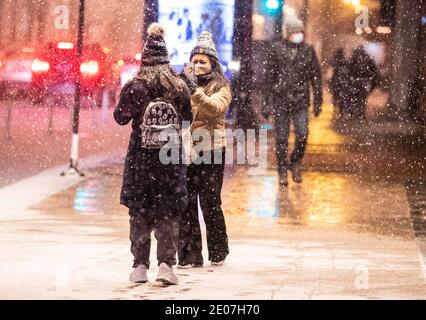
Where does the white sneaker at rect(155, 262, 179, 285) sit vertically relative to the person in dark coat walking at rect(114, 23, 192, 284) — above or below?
below

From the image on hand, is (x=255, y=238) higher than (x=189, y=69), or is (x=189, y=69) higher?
(x=189, y=69)

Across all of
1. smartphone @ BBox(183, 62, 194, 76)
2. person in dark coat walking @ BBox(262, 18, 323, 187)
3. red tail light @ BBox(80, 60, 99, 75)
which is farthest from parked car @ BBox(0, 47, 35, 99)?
smartphone @ BBox(183, 62, 194, 76)

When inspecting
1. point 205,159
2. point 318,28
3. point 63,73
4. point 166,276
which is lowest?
point 63,73

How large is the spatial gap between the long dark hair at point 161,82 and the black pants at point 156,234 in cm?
81

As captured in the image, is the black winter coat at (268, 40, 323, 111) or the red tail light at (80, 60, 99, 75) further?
the red tail light at (80, 60, 99, 75)

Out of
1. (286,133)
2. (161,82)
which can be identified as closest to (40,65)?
(286,133)

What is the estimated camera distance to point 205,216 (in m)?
9.98

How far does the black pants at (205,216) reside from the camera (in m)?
9.80

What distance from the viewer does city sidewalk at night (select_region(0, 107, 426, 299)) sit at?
8.75 m

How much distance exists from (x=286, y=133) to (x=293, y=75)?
0.72 metres

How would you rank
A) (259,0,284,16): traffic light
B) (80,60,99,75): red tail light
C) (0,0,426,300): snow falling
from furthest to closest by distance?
(80,60,99,75): red tail light → (259,0,284,16): traffic light → (0,0,426,300): snow falling

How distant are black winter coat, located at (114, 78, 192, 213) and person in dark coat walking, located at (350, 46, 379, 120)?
85.6 ft

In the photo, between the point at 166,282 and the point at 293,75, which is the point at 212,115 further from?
the point at 293,75

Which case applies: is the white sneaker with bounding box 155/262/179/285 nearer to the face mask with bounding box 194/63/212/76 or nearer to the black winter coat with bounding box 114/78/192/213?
the black winter coat with bounding box 114/78/192/213
